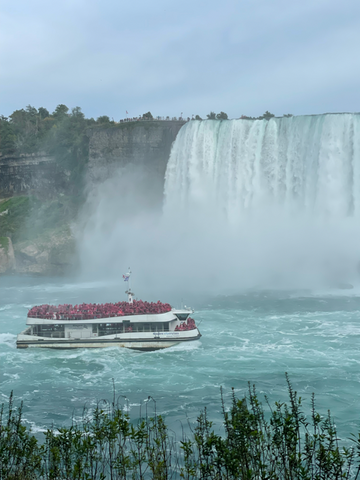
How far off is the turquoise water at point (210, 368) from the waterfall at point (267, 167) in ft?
56.0

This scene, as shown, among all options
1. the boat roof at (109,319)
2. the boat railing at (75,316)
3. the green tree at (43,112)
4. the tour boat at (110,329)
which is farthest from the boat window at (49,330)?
the green tree at (43,112)

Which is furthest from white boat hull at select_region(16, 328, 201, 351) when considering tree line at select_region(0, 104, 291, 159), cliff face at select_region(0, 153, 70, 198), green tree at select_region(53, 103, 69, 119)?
green tree at select_region(53, 103, 69, 119)

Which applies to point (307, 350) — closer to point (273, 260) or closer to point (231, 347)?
point (231, 347)

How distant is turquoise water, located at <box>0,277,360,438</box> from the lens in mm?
21969

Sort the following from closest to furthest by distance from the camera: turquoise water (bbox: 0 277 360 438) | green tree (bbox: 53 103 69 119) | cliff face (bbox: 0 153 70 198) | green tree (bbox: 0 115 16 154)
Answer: turquoise water (bbox: 0 277 360 438) → cliff face (bbox: 0 153 70 198) → green tree (bbox: 0 115 16 154) → green tree (bbox: 53 103 69 119)

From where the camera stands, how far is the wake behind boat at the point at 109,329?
1185 inches

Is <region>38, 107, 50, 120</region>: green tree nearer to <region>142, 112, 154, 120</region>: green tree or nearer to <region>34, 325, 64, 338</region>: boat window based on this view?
<region>142, 112, 154, 120</region>: green tree

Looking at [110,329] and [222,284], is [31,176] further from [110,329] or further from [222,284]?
[110,329]

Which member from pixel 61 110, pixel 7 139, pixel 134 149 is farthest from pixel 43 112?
pixel 134 149

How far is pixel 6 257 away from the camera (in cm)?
6431

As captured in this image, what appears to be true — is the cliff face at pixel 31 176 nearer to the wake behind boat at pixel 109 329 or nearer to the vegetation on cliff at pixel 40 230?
the vegetation on cliff at pixel 40 230

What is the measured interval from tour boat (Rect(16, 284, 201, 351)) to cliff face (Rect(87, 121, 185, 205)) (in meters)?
39.6

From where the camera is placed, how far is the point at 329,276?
50.4m

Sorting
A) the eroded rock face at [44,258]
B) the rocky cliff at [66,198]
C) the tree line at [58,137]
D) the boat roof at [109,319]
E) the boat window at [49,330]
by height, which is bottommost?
the boat window at [49,330]
